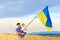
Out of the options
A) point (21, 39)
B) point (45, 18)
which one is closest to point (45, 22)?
point (45, 18)

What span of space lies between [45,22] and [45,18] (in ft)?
0.71

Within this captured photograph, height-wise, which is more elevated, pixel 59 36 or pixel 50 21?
pixel 50 21

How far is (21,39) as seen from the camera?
562 inches

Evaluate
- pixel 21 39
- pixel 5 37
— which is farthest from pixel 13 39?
pixel 21 39

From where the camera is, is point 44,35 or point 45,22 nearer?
point 45,22

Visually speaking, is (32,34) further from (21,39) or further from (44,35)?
(21,39)

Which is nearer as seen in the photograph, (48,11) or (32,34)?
(48,11)

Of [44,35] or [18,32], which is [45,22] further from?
[44,35]

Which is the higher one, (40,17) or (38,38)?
(40,17)

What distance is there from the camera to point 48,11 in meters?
14.7

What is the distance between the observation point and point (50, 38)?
16250mm

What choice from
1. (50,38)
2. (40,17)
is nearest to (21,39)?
(40,17)

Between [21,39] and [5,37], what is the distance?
2843mm

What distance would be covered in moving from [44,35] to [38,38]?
1.07 m
